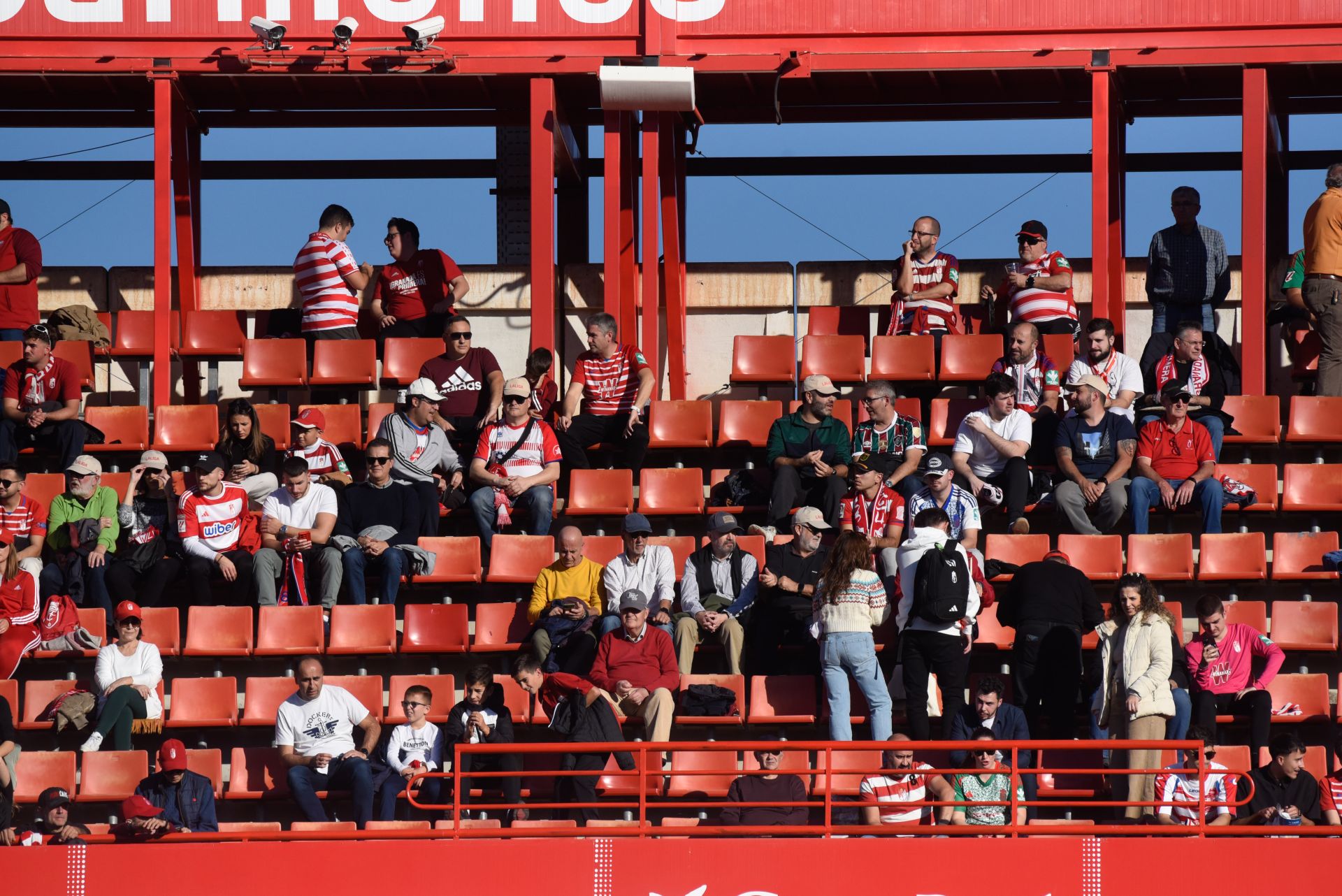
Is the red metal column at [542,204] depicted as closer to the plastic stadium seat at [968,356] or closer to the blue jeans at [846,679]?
the plastic stadium seat at [968,356]

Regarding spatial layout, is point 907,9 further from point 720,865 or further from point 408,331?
point 720,865

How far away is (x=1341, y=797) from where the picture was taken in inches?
439

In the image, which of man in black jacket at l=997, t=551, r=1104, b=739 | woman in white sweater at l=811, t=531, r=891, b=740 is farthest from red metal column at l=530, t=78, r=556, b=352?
man in black jacket at l=997, t=551, r=1104, b=739

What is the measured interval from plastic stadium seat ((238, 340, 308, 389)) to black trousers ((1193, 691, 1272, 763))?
7.19m

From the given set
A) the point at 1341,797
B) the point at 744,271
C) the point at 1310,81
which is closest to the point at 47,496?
the point at 744,271

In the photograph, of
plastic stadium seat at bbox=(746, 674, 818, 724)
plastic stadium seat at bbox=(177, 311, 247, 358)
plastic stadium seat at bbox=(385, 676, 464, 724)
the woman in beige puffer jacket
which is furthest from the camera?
plastic stadium seat at bbox=(177, 311, 247, 358)

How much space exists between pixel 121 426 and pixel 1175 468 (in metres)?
7.63

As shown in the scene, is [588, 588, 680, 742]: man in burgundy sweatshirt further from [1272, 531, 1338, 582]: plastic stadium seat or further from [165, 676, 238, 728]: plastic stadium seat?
[1272, 531, 1338, 582]: plastic stadium seat

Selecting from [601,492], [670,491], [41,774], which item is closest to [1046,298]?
[670,491]

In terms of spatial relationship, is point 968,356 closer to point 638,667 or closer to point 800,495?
point 800,495

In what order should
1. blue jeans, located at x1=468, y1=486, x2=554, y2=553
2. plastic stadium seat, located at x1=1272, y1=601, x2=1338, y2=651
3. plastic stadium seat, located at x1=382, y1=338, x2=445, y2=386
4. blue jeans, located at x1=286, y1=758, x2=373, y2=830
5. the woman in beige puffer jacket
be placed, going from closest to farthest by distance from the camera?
the woman in beige puffer jacket
blue jeans, located at x1=286, y1=758, x2=373, y2=830
plastic stadium seat, located at x1=1272, y1=601, x2=1338, y2=651
blue jeans, located at x1=468, y1=486, x2=554, y2=553
plastic stadium seat, located at x1=382, y1=338, x2=445, y2=386

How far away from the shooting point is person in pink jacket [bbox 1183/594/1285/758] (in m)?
11.8

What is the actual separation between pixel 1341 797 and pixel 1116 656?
1.42 metres

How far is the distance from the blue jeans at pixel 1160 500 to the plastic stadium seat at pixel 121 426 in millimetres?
7123
